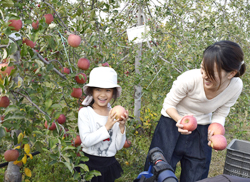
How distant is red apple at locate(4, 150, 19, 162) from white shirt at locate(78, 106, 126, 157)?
0.41m

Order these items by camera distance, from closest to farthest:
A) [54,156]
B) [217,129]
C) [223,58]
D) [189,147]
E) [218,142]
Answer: [54,156], [223,58], [218,142], [217,129], [189,147]

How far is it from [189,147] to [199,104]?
0.32m

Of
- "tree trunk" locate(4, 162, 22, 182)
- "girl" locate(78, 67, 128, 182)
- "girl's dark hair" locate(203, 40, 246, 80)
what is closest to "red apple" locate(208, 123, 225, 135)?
"girl's dark hair" locate(203, 40, 246, 80)

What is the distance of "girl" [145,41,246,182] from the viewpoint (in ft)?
4.15

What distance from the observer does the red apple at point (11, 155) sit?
54.8 inches

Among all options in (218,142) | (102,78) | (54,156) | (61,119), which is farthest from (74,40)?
(218,142)

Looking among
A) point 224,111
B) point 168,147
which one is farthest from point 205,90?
point 168,147

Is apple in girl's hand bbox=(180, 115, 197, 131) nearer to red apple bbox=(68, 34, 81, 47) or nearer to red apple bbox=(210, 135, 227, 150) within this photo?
red apple bbox=(210, 135, 227, 150)

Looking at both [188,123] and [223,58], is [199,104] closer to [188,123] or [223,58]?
[188,123]

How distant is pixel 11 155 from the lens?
1.40 metres

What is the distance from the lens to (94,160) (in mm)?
1522

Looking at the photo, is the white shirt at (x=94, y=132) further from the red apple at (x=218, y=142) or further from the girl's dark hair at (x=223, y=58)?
the girl's dark hair at (x=223, y=58)

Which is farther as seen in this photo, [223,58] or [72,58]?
[72,58]

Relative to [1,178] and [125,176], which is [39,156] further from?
[125,176]
